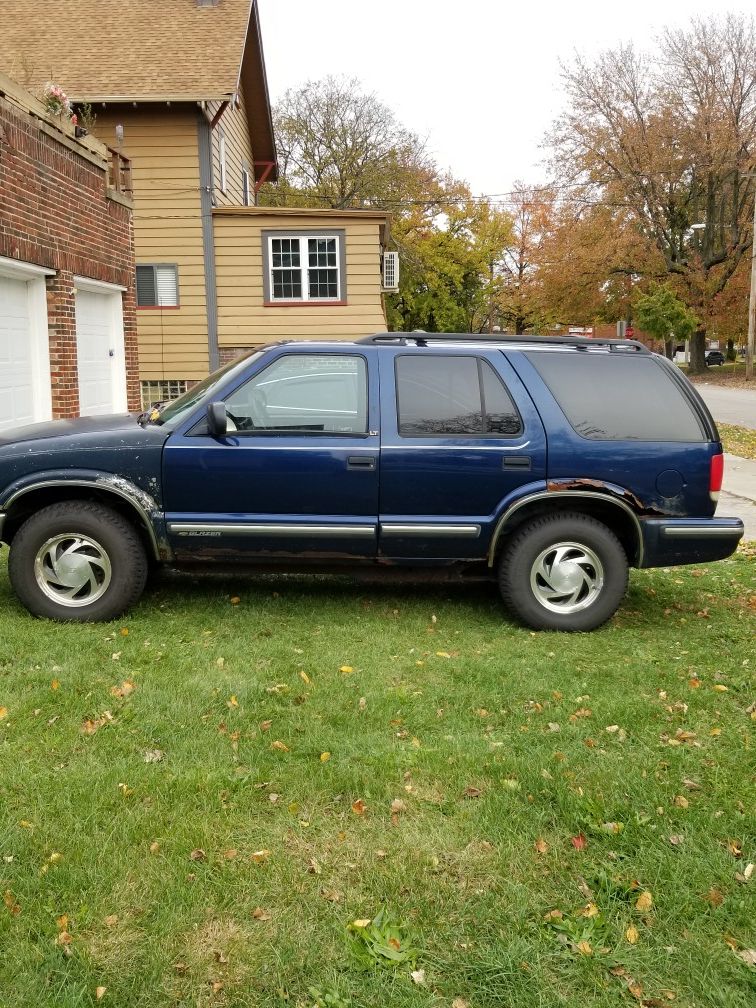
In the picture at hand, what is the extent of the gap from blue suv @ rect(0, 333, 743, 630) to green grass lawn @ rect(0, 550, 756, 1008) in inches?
17.5

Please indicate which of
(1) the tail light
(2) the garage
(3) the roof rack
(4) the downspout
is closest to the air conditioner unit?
(4) the downspout

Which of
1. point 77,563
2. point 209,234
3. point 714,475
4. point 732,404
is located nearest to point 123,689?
point 77,563

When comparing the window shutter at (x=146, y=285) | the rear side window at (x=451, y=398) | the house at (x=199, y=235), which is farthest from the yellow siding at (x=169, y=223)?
the rear side window at (x=451, y=398)

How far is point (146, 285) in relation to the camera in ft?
63.0

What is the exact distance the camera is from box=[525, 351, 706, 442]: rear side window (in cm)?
543

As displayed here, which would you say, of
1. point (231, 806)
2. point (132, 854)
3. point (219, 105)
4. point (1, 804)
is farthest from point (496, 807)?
point (219, 105)

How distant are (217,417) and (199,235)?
15.0 meters

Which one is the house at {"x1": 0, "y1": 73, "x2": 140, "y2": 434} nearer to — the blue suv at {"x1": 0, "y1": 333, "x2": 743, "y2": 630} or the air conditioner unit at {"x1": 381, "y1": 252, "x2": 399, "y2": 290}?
the blue suv at {"x1": 0, "y1": 333, "x2": 743, "y2": 630}

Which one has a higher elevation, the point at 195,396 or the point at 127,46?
the point at 127,46

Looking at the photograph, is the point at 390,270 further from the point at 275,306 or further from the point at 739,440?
the point at 739,440

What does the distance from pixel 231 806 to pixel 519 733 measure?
134cm

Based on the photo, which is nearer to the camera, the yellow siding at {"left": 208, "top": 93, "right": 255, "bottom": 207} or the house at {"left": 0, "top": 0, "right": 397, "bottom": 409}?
the house at {"left": 0, "top": 0, "right": 397, "bottom": 409}

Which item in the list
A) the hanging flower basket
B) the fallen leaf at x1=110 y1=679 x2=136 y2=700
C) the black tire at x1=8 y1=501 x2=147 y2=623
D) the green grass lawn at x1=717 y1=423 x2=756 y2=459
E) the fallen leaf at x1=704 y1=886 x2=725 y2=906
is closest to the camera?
the fallen leaf at x1=704 y1=886 x2=725 y2=906

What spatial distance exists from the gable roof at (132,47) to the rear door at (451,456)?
1455 cm
